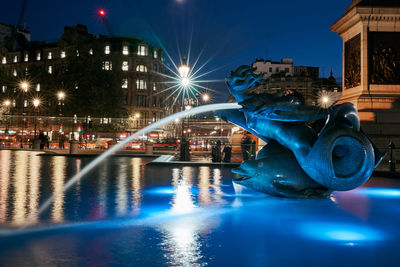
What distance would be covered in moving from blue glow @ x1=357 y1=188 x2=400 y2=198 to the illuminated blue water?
0.05 m

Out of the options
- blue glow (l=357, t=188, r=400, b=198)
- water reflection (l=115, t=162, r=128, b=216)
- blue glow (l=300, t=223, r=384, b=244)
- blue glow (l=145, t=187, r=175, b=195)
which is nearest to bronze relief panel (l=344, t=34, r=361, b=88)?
blue glow (l=357, t=188, r=400, b=198)

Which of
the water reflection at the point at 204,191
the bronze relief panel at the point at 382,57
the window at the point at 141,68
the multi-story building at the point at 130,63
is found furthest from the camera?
the window at the point at 141,68

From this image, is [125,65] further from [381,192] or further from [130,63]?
[381,192]

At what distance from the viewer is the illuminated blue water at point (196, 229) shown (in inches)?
193

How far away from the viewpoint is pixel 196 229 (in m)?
6.44

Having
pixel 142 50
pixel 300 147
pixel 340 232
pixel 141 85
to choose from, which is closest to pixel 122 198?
pixel 300 147

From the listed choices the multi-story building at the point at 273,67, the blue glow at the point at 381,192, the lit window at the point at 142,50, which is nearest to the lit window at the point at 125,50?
the lit window at the point at 142,50

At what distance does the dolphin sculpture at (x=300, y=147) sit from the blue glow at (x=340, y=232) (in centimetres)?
199

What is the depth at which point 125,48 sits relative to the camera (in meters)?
86.2

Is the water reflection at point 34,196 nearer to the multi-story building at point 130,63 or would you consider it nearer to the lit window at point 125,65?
the multi-story building at point 130,63

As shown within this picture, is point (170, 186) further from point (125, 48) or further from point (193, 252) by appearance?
point (125, 48)

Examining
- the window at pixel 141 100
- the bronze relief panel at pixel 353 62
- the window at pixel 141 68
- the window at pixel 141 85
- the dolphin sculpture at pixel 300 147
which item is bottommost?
the dolphin sculpture at pixel 300 147

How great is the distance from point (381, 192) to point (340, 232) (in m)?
5.82

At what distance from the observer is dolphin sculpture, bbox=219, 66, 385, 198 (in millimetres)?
8578
